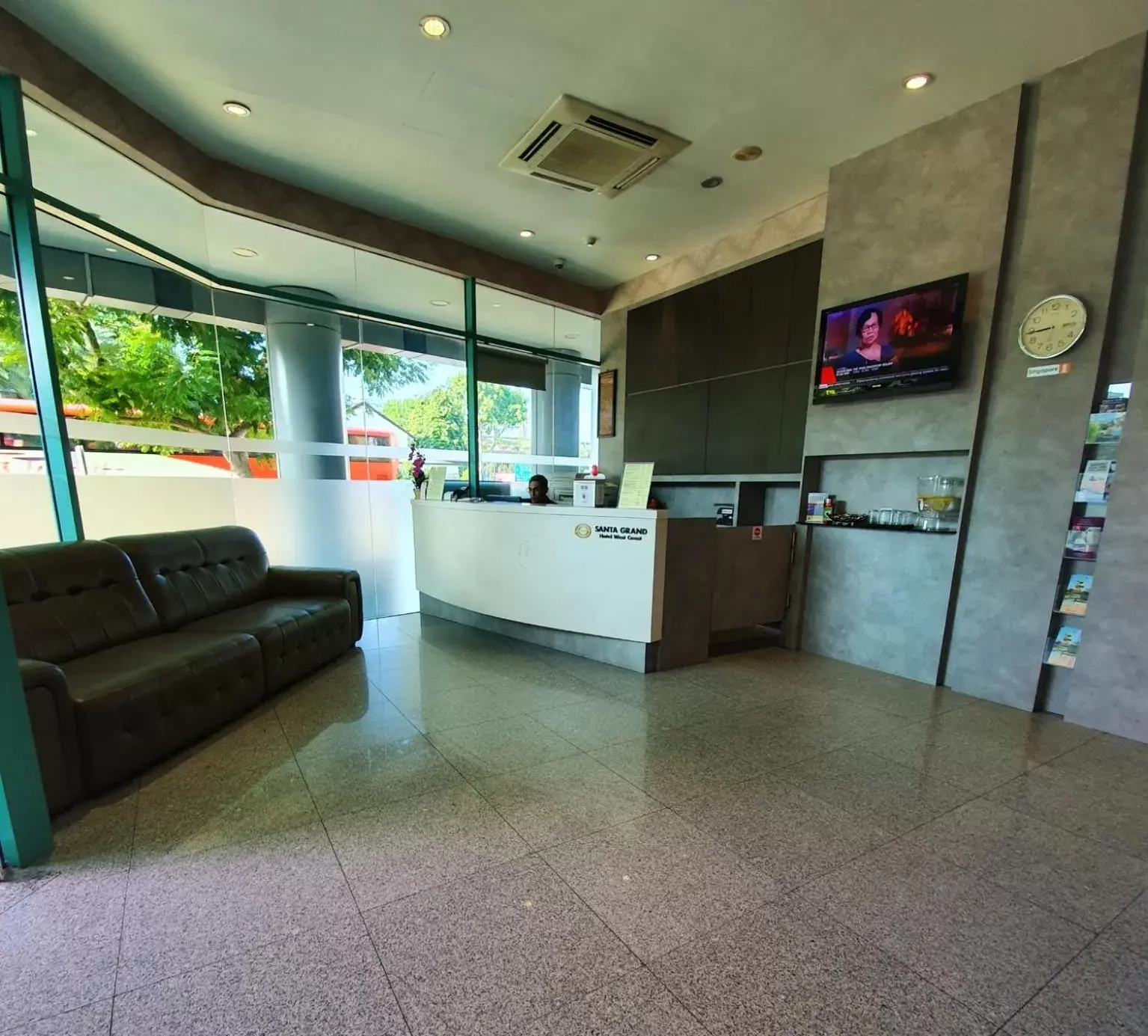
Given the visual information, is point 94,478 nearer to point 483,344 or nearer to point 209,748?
point 209,748

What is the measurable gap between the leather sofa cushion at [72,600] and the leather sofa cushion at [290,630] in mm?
299

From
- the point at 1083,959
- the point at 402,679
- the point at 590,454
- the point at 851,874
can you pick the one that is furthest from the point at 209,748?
the point at 590,454

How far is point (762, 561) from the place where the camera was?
151 inches

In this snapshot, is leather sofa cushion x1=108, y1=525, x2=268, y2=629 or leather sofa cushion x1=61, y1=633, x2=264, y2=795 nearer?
leather sofa cushion x1=61, y1=633, x2=264, y2=795

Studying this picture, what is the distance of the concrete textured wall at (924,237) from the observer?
9.59 ft

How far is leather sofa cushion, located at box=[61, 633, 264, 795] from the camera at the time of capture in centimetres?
193

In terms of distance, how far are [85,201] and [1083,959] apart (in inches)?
227

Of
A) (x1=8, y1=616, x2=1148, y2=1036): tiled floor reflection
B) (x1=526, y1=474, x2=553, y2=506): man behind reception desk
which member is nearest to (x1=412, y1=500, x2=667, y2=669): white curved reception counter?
(x1=526, y1=474, x2=553, y2=506): man behind reception desk

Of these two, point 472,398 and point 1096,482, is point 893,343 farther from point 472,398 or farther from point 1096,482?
point 472,398

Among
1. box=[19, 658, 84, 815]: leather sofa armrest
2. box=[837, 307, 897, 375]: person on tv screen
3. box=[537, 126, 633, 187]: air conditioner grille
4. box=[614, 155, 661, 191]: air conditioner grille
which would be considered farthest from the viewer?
box=[614, 155, 661, 191]: air conditioner grille

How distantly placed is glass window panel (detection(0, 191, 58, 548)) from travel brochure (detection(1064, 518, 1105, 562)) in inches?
231

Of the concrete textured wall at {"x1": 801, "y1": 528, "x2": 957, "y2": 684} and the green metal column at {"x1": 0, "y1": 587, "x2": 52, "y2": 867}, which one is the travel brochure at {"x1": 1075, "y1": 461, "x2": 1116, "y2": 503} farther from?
the green metal column at {"x1": 0, "y1": 587, "x2": 52, "y2": 867}

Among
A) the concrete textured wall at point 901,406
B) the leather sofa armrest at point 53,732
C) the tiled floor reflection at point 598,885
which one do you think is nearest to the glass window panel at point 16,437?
the leather sofa armrest at point 53,732

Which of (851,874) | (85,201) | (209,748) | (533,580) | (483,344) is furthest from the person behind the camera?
(483,344)
